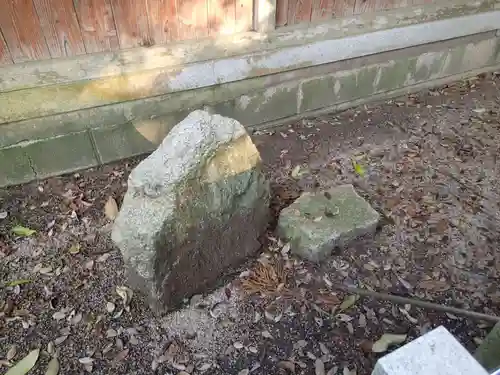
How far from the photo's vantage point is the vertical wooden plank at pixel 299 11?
3768 mm

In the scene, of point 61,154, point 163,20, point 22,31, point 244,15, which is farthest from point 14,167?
point 244,15

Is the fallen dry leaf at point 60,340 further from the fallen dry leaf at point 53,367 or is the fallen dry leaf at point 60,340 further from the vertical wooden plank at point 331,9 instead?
the vertical wooden plank at point 331,9

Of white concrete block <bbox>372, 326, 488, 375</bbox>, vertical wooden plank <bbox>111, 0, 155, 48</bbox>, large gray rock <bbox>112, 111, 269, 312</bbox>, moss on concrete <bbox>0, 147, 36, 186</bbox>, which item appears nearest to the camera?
white concrete block <bbox>372, 326, 488, 375</bbox>

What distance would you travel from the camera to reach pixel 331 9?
396 centimetres

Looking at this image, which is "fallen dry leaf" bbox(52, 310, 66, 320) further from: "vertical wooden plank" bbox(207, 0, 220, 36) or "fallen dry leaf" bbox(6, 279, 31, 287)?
"vertical wooden plank" bbox(207, 0, 220, 36)

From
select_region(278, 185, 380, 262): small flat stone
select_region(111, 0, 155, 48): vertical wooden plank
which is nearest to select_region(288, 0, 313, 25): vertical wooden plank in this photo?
select_region(111, 0, 155, 48): vertical wooden plank

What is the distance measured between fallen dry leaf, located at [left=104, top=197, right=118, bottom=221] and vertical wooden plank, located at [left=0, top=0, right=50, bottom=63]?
1.13 meters

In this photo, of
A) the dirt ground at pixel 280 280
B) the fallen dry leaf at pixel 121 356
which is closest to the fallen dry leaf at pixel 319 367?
the dirt ground at pixel 280 280

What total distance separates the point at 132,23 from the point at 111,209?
1387mm

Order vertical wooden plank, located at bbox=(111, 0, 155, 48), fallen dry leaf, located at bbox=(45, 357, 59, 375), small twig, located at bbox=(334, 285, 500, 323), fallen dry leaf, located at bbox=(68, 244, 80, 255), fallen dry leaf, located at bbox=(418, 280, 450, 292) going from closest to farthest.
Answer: fallen dry leaf, located at bbox=(45, 357, 59, 375) → small twig, located at bbox=(334, 285, 500, 323) → fallen dry leaf, located at bbox=(418, 280, 450, 292) → fallen dry leaf, located at bbox=(68, 244, 80, 255) → vertical wooden plank, located at bbox=(111, 0, 155, 48)

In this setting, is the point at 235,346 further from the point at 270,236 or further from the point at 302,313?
the point at 270,236

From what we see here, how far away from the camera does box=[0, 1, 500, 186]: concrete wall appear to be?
128 inches

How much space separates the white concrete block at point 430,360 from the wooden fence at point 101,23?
2.89 metres

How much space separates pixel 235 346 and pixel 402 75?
3.37 meters
